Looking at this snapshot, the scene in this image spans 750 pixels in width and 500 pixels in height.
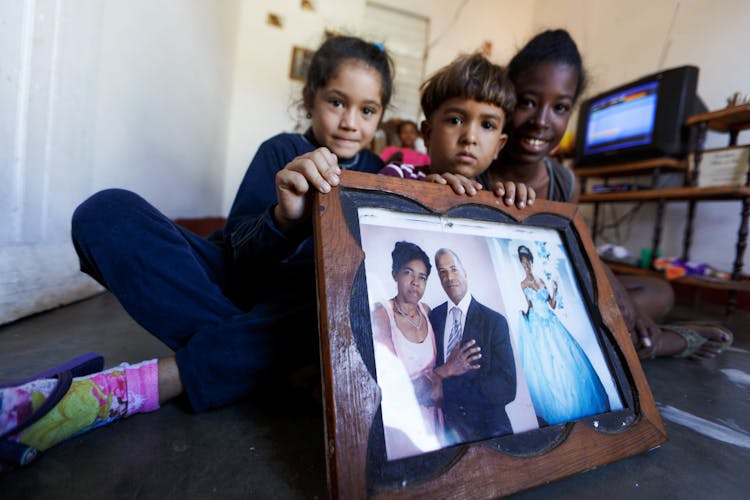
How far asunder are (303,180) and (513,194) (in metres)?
0.33

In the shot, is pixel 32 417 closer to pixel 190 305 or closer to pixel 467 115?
pixel 190 305

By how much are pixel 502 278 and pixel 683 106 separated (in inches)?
80.8

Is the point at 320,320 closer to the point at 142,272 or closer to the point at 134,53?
the point at 142,272

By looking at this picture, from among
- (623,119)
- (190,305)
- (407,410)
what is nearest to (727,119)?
(623,119)

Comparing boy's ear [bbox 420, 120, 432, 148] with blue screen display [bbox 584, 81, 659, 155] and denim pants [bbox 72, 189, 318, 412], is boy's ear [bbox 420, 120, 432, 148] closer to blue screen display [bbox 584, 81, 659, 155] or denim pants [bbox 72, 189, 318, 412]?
denim pants [bbox 72, 189, 318, 412]

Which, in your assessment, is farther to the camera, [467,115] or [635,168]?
[635,168]

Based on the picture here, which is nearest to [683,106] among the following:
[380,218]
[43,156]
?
[380,218]

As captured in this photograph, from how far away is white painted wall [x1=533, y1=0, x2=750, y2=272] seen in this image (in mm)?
1820

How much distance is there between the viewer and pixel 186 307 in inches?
22.0

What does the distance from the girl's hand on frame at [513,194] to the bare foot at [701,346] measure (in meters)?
0.61

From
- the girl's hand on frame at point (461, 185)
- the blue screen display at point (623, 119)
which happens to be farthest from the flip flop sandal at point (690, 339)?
the blue screen display at point (623, 119)

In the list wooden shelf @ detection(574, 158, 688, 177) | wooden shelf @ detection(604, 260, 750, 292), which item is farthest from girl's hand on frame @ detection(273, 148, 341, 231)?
wooden shelf @ detection(574, 158, 688, 177)

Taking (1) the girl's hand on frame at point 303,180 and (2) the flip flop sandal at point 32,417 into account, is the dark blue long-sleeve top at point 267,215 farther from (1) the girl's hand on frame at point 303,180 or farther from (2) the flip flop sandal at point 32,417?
→ (2) the flip flop sandal at point 32,417

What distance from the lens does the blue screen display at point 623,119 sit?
6.33 feet
